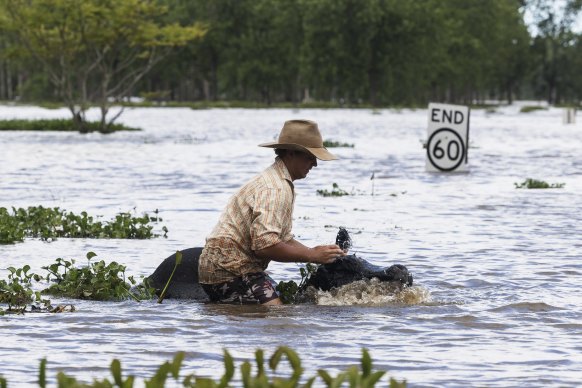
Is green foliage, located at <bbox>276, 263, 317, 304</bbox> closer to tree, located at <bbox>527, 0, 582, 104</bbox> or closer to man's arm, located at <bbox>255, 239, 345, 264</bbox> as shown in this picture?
man's arm, located at <bbox>255, 239, 345, 264</bbox>

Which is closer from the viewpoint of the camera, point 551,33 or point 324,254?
point 324,254

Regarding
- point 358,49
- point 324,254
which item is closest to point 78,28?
point 324,254

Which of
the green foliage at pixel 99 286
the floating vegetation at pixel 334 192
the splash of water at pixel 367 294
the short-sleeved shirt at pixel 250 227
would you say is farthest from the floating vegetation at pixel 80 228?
the floating vegetation at pixel 334 192

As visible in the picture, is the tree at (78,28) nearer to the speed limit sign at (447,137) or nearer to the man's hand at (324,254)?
the speed limit sign at (447,137)

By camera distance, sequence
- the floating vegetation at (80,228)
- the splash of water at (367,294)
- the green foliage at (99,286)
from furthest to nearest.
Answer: the floating vegetation at (80,228), the green foliage at (99,286), the splash of water at (367,294)

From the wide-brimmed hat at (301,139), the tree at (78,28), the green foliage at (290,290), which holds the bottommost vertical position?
the green foliage at (290,290)

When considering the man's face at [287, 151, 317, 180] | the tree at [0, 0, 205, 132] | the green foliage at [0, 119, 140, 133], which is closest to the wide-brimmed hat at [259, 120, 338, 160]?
the man's face at [287, 151, 317, 180]

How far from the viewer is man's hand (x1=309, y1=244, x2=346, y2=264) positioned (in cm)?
936

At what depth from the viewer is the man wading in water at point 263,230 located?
9336mm

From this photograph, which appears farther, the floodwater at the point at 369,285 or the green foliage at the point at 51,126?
the green foliage at the point at 51,126

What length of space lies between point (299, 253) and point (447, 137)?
16.4 metres

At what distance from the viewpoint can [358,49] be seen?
12350 centimetres

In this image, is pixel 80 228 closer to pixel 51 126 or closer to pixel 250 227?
pixel 250 227

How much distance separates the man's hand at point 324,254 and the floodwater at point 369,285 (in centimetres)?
47
